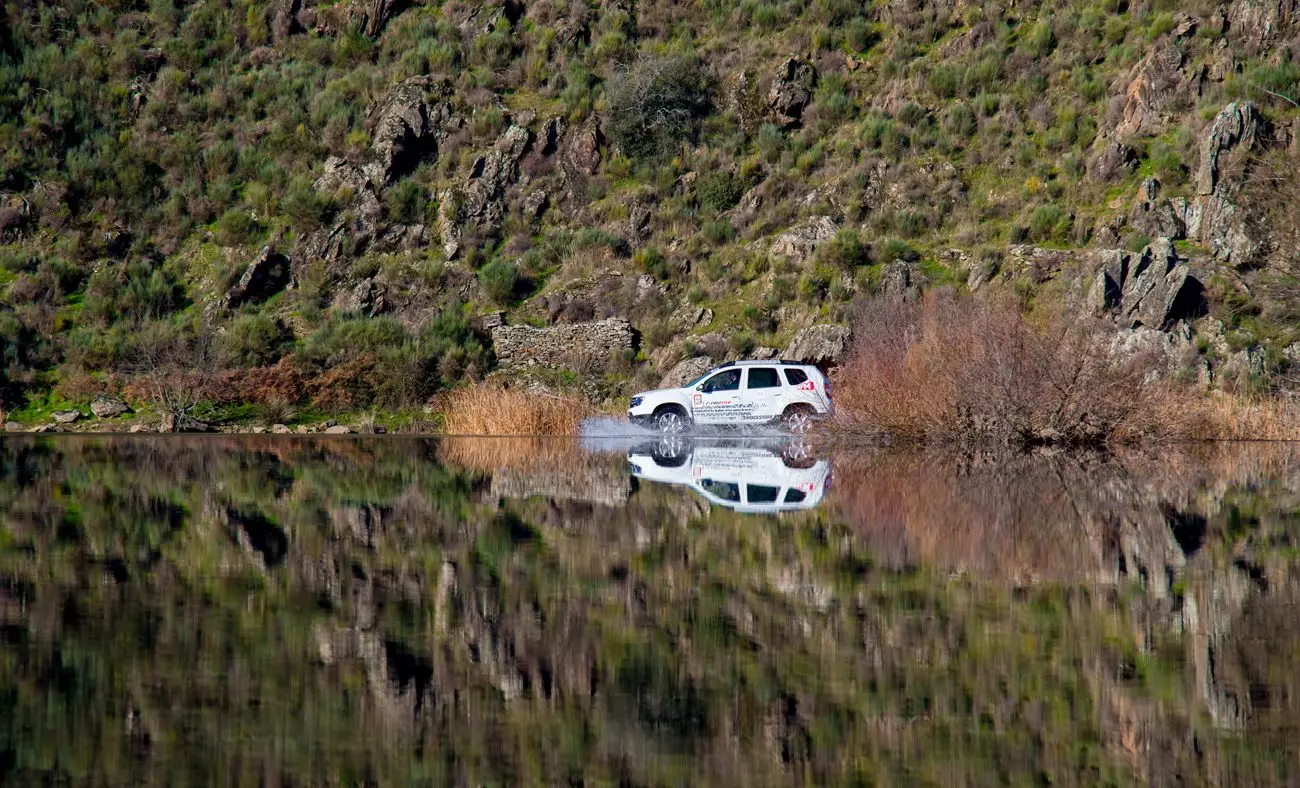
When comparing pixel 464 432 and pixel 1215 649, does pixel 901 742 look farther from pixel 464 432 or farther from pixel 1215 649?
pixel 464 432

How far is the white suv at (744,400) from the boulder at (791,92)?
22407mm

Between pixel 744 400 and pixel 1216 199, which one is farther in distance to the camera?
pixel 1216 199

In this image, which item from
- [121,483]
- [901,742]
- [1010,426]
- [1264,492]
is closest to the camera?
[901,742]

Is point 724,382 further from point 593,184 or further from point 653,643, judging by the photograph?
point 653,643

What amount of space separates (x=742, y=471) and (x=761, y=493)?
4.46 m

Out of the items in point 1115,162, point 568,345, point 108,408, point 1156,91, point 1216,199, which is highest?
point 1156,91

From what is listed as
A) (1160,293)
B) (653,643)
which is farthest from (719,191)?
(653,643)

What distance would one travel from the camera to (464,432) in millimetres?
35281

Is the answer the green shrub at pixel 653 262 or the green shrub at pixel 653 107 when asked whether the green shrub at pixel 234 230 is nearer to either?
the green shrub at pixel 653 107

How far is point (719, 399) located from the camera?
31109 millimetres

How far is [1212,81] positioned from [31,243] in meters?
41.7

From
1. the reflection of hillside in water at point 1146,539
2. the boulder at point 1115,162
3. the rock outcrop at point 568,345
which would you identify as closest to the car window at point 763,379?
the reflection of hillside in water at point 1146,539

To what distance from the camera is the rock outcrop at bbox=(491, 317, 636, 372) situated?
42.5 m

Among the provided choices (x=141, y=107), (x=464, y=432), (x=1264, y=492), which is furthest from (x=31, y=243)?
(x=1264, y=492)
